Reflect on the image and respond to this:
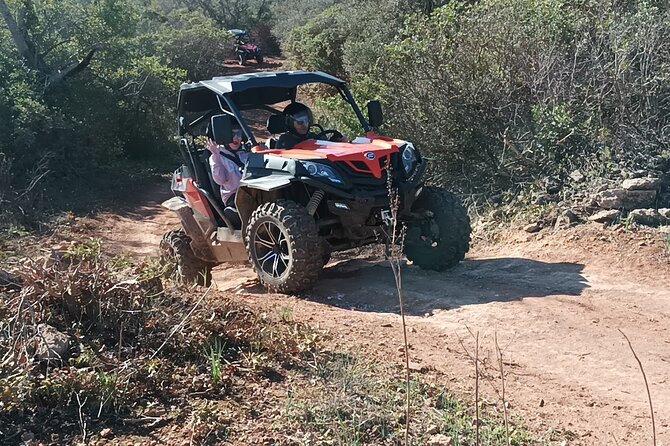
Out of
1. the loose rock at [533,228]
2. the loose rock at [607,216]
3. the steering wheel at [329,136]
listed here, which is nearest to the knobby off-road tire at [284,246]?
the steering wheel at [329,136]

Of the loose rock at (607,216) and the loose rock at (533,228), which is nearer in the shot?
the loose rock at (607,216)

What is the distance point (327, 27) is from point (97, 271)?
72.7 feet

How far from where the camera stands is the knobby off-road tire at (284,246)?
661 cm

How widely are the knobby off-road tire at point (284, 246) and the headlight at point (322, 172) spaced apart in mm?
328

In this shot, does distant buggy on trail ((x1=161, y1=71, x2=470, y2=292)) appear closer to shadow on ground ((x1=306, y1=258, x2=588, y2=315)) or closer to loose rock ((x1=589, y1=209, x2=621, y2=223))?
shadow on ground ((x1=306, y1=258, x2=588, y2=315))

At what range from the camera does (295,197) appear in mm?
7129

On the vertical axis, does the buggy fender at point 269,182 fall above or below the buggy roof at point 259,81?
below

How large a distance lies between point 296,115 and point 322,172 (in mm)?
1234

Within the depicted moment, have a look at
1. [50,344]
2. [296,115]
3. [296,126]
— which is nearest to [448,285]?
[296,126]

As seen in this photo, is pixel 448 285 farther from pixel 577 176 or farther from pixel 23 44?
pixel 23 44

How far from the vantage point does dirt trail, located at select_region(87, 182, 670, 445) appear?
443 cm

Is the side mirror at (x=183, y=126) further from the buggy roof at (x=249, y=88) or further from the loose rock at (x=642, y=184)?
the loose rock at (x=642, y=184)

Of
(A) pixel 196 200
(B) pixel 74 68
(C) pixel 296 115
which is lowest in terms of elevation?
(A) pixel 196 200

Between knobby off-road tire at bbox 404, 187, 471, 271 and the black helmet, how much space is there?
1.38 metres
